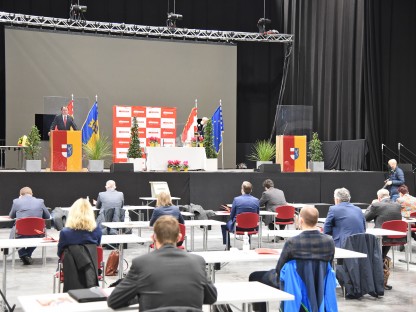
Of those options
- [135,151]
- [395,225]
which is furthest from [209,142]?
[395,225]

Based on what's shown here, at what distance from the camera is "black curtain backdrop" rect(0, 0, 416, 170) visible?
18.6m

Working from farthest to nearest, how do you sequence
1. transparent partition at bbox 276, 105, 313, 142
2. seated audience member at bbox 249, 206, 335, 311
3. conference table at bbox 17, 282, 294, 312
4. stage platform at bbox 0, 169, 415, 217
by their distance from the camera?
transparent partition at bbox 276, 105, 313, 142, stage platform at bbox 0, 169, 415, 217, seated audience member at bbox 249, 206, 335, 311, conference table at bbox 17, 282, 294, 312

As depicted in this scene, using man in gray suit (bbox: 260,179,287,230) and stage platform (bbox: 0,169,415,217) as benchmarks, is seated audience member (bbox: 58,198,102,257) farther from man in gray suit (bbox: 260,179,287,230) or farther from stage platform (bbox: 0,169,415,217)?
stage platform (bbox: 0,169,415,217)

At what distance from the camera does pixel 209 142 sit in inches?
637

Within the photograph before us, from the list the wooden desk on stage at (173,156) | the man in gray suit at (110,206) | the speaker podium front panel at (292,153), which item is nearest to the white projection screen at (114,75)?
the wooden desk on stage at (173,156)

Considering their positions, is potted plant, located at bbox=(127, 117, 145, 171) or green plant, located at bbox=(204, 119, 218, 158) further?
green plant, located at bbox=(204, 119, 218, 158)

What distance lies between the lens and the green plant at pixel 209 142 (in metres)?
16.1

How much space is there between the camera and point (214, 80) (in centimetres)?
2159

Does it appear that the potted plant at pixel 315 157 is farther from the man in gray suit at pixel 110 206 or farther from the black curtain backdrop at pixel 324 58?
the man in gray suit at pixel 110 206

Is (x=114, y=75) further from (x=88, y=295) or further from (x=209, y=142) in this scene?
(x=88, y=295)

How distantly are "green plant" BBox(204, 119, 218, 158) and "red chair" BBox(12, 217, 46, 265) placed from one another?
24.8ft

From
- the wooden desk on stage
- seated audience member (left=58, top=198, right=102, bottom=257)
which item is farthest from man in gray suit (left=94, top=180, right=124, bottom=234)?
→ seated audience member (left=58, top=198, right=102, bottom=257)

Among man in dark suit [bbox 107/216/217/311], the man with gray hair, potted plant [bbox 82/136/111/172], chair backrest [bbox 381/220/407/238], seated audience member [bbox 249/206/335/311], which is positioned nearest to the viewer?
man in dark suit [bbox 107/216/217/311]

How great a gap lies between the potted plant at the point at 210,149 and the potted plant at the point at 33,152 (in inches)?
166
